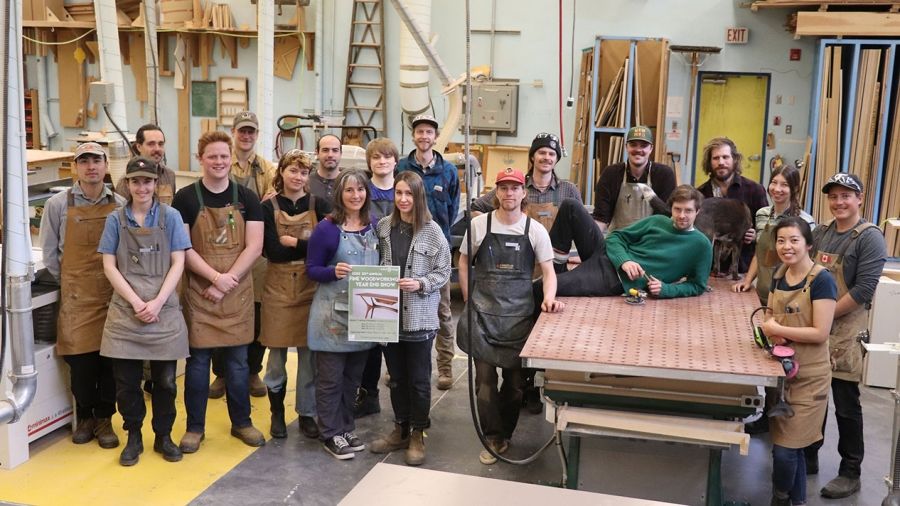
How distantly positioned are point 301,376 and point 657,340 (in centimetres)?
215

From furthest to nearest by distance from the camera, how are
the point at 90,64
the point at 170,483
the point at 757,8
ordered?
the point at 90,64, the point at 757,8, the point at 170,483

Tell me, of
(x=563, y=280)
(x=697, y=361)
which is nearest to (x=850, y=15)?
(x=563, y=280)

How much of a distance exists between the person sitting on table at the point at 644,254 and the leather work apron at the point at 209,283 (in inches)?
68.5

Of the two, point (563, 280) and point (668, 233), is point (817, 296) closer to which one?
point (668, 233)

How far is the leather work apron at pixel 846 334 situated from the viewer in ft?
14.9

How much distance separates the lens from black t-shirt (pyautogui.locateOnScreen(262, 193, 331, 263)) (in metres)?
5.05

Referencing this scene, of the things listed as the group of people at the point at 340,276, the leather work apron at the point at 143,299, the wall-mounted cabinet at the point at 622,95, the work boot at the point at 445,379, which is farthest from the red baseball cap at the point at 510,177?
the wall-mounted cabinet at the point at 622,95

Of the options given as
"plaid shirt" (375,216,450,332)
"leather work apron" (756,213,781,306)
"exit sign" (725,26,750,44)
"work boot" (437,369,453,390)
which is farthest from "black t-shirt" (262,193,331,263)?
"exit sign" (725,26,750,44)

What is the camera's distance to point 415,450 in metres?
5.07

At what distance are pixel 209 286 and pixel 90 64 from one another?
896 cm

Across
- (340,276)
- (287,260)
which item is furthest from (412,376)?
(287,260)

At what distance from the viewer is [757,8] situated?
9859 mm

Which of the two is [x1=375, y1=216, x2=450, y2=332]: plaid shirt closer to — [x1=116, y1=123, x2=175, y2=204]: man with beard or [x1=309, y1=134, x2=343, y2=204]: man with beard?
[x1=309, y1=134, x2=343, y2=204]: man with beard

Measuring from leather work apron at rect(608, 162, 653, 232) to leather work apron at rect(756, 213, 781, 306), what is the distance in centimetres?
72
